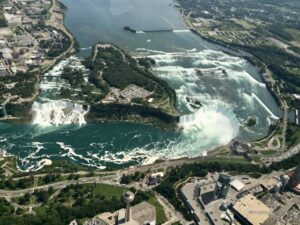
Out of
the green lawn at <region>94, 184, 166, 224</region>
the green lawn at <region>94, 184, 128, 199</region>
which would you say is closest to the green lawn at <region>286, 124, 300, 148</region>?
the green lawn at <region>94, 184, 166, 224</region>

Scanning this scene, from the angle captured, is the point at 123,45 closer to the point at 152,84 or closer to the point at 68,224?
the point at 152,84

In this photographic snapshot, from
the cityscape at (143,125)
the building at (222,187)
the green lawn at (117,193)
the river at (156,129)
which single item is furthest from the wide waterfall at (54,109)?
the building at (222,187)

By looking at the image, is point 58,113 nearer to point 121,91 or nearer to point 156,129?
point 121,91

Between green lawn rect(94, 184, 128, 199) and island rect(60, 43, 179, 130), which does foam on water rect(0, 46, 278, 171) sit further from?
green lawn rect(94, 184, 128, 199)

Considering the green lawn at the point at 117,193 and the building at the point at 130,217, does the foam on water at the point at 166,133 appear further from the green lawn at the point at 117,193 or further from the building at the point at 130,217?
the building at the point at 130,217

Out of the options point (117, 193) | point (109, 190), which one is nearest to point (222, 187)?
point (117, 193)

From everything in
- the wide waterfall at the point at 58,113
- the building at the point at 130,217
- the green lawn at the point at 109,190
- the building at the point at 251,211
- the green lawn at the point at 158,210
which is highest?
the building at the point at 251,211
